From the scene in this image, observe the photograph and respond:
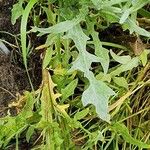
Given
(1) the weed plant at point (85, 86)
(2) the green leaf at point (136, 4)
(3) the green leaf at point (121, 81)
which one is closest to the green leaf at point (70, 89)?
(1) the weed plant at point (85, 86)

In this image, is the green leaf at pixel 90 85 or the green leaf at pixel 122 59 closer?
the green leaf at pixel 90 85

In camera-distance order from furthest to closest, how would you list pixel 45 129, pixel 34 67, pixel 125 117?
pixel 34 67 < pixel 125 117 < pixel 45 129

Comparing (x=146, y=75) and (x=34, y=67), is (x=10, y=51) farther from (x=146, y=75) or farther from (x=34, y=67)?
(x=146, y=75)

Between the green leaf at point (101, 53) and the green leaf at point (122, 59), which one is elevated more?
the green leaf at point (101, 53)

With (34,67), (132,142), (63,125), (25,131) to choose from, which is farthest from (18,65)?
(132,142)

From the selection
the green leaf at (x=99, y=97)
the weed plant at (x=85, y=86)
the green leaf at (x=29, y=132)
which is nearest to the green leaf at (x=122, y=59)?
the weed plant at (x=85, y=86)

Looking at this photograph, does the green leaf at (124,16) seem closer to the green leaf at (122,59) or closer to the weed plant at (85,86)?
the weed plant at (85,86)

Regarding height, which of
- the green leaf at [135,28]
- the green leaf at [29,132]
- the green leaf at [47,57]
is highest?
the green leaf at [135,28]

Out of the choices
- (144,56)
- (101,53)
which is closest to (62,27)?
(101,53)

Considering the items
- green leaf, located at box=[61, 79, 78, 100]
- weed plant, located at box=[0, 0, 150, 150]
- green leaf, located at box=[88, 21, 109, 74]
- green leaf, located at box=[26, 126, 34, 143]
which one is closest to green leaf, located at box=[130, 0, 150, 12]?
weed plant, located at box=[0, 0, 150, 150]
